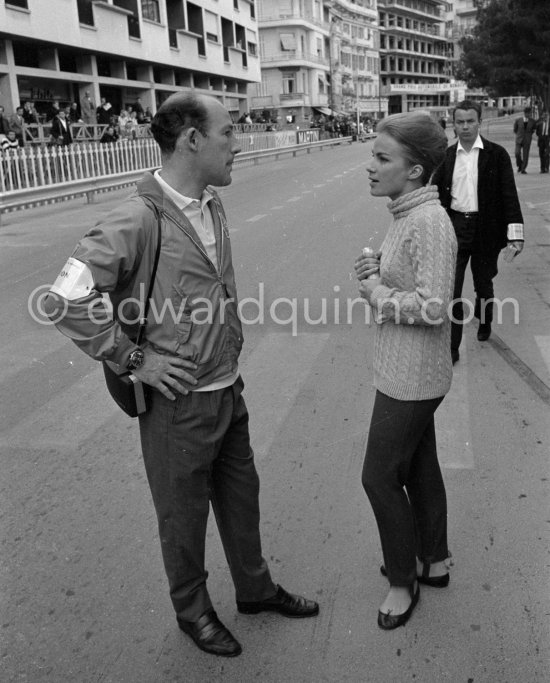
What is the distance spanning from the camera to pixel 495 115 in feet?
396

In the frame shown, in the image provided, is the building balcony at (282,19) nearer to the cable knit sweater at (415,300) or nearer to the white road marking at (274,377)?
the white road marking at (274,377)

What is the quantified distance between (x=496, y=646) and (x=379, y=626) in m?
0.42

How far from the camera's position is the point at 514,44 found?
126 feet

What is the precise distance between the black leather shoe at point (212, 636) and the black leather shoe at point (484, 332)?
4406 millimetres

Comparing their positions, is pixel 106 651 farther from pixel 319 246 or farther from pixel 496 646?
pixel 319 246

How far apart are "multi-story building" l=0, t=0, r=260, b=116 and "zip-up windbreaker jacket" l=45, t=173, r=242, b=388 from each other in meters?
26.4

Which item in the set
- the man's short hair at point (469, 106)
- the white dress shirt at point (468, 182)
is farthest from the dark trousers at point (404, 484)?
the man's short hair at point (469, 106)

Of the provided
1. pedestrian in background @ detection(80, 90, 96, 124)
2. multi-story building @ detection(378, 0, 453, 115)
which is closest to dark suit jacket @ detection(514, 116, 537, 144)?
pedestrian in background @ detection(80, 90, 96, 124)

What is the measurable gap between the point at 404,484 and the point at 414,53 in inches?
5540

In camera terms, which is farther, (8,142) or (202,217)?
(8,142)

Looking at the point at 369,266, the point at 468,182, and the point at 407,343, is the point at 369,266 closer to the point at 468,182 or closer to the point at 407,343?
the point at 407,343

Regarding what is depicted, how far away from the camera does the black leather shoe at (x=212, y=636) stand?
272 cm

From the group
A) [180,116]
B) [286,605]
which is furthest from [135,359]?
[286,605]

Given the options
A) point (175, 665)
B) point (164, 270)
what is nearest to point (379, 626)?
point (175, 665)
